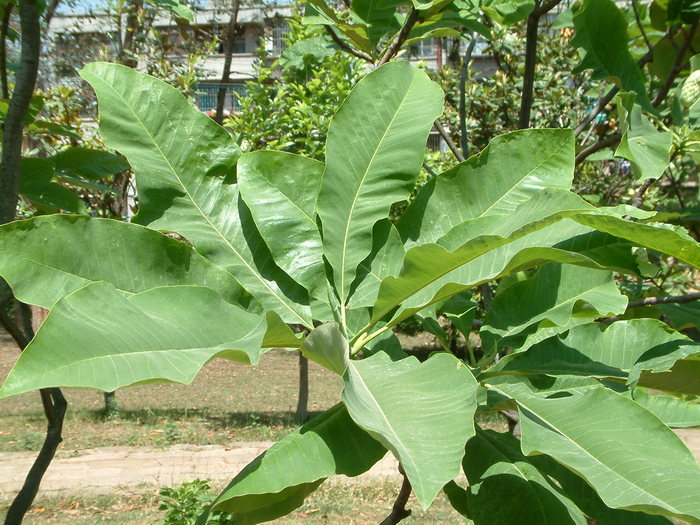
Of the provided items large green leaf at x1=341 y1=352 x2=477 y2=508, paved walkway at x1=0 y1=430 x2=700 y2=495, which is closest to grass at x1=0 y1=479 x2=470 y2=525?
paved walkway at x1=0 y1=430 x2=700 y2=495

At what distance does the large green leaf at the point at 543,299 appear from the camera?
1193mm

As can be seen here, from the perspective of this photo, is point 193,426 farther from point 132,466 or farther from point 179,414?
point 132,466

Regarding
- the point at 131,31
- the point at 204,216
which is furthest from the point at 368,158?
the point at 131,31

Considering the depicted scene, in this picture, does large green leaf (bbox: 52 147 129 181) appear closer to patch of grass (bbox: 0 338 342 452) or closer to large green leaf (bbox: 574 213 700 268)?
large green leaf (bbox: 574 213 700 268)

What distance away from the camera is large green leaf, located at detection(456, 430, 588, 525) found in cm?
98

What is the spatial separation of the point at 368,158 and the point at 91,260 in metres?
0.46

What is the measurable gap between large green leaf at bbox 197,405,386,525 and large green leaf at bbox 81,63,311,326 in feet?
0.62

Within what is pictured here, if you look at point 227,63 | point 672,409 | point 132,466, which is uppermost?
point 227,63

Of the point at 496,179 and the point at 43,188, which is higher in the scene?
the point at 496,179

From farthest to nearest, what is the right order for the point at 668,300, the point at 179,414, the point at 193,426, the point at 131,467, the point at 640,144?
the point at 179,414, the point at 193,426, the point at 131,467, the point at 668,300, the point at 640,144

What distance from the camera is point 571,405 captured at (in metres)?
0.90

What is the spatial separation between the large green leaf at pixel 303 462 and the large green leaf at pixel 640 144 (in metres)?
0.71

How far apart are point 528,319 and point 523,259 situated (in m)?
0.40

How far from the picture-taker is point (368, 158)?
1.11 metres
